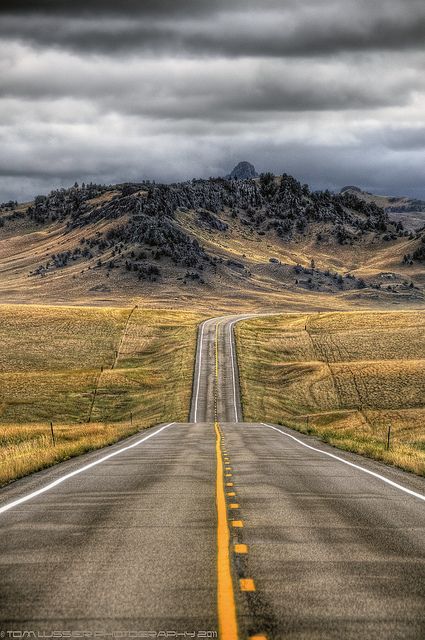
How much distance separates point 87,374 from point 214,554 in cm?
6016

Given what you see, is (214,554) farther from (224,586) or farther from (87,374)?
(87,374)

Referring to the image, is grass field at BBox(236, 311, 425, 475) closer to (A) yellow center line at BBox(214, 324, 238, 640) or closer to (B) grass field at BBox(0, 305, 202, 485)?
(B) grass field at BBox(0, 305, 202, 485)

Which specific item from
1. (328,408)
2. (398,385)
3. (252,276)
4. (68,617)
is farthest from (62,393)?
(252,276)

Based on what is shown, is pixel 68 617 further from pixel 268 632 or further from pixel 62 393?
pixel 62 393

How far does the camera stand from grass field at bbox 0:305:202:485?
123 ft

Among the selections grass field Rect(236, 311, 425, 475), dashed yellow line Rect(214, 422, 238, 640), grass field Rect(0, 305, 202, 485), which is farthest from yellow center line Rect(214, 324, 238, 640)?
grass field Rect(236, 311, 425, 475)

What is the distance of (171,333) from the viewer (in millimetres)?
93688

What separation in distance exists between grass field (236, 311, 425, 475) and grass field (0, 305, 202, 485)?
26.9ft

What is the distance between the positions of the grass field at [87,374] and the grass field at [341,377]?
26.9 feet

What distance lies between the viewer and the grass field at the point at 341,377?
48.2 m

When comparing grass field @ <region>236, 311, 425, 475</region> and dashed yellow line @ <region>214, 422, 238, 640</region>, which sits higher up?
dashed yellow line @ <region>214, 422, 238, 640</region>

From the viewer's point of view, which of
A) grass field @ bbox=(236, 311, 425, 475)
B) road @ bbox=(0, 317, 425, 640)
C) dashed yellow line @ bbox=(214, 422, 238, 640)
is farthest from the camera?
grass field @ bbox=(236, 311, 425, 475)

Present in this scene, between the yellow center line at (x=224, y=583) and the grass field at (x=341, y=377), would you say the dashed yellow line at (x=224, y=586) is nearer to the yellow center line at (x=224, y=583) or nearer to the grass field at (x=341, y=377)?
the yellow center line at (x=224, y=583)

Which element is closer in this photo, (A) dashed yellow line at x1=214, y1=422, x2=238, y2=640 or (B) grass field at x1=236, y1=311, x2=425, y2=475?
(A) dashed yellow line at x1=214, y1=422, x2=238, y2=640
